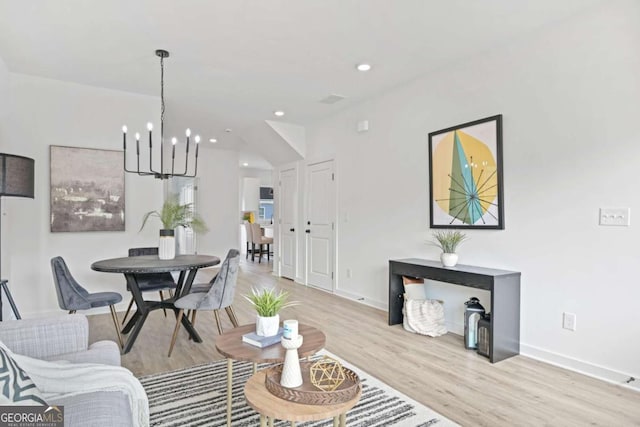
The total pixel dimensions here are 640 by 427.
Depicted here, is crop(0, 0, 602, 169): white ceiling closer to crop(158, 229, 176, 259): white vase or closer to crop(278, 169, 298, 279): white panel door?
crop(158, 229, 176, 259): white vase

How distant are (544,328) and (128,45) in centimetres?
419

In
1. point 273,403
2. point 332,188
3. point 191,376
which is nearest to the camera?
point 273,403

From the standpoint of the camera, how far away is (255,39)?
317 cm

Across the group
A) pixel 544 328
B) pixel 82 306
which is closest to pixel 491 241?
pixel 544 328

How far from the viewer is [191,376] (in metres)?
2.65

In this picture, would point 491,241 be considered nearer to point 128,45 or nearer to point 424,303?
point 424,303

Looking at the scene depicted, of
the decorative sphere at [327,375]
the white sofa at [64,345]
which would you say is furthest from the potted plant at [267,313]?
the white sofa at [64,345]

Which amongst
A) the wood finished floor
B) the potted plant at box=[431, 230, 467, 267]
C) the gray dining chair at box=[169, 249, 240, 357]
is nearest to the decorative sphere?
the wood finished floor

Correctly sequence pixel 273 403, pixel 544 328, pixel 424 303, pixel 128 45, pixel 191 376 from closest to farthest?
pixel 273 403, pixel 191 376, pixel 544 328, pixel 128 45, pixel 424 303

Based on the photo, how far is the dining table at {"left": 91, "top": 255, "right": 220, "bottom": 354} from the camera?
3.01m

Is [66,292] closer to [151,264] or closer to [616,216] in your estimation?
[151,264]

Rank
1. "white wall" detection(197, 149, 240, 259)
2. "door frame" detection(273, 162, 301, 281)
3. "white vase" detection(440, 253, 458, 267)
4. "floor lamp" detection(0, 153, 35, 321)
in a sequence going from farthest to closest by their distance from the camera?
"white wall" detection(197, 149, 240, 259), "door frame" detection(273, 162, 301, 281), "white vase" detection(440, 253, 458, 267), "floor lamp" detection(0, 153, 35, 321)

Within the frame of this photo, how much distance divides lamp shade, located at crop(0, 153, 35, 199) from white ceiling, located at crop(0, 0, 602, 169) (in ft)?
3.64

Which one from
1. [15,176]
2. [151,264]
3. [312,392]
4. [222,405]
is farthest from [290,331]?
[15,176]
